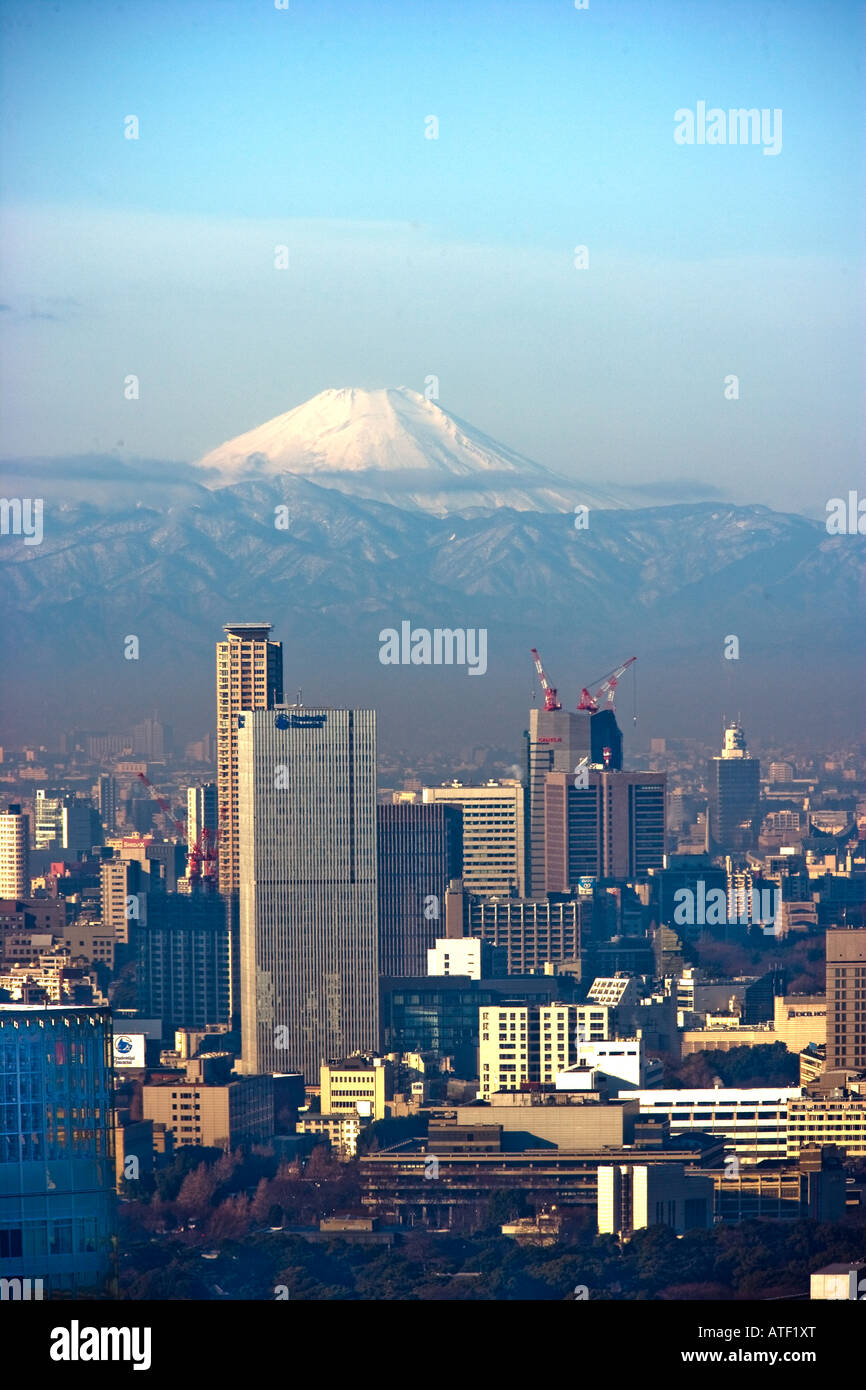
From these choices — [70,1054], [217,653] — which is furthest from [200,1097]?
[217,653]

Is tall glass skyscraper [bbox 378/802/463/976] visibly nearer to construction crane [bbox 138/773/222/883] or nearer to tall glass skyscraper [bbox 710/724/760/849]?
construction crane [bbox 138/773/222/883]

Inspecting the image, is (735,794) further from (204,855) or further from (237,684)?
(204,855)

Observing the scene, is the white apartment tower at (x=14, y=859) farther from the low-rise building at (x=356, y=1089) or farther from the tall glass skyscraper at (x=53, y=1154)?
the tall glass skyscraper at (x=53, y=1154)

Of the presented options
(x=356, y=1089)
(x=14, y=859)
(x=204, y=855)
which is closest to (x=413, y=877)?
(x=204, y=855)

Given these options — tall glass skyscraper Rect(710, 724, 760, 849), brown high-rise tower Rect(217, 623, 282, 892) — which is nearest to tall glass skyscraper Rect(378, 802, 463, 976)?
brown high-rise tower Rect(217, 623, 282, 892)

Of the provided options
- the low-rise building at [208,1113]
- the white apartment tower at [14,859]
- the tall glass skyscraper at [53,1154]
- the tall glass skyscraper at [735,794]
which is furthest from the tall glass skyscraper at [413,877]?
the tall glass skyscraper at [53,1154]

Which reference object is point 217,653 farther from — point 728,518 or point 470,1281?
point 470,1281

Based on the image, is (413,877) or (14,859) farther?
(14,859)

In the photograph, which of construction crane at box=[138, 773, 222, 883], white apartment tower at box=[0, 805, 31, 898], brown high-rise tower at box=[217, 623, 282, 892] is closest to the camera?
construction crane at box=[138, 773, 222, 883]
